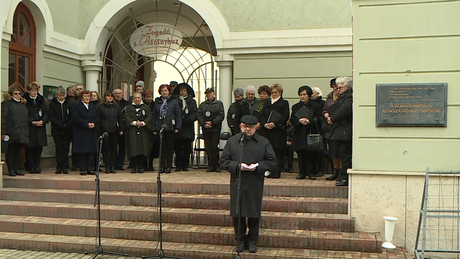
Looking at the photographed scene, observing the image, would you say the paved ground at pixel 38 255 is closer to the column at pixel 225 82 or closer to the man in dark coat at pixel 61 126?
the man in dark coat at pixel 61 126

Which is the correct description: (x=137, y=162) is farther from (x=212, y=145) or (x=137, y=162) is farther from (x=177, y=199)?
(x=177, y=199)

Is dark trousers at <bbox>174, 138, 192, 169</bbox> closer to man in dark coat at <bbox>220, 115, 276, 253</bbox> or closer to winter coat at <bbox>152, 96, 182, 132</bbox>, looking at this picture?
winter coat at <bbox>152, 96, 182, 132</bbox>

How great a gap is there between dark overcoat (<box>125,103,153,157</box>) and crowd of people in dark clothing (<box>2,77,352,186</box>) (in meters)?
0.02

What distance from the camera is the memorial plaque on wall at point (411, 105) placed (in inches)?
267

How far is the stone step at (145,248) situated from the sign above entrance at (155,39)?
21.7 feet

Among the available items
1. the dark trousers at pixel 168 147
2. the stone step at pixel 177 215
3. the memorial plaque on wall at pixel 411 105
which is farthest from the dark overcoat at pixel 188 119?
the memorial plaque on wall at pixel 411 105

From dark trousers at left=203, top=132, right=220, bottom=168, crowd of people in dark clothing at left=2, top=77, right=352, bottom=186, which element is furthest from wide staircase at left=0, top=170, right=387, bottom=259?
dark trousers at left=203, top=132, right=220, bottom=168

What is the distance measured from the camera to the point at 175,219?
755 centimetres

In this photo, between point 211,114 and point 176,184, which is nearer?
point 176,184

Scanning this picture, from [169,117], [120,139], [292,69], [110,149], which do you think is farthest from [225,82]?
[110,149]

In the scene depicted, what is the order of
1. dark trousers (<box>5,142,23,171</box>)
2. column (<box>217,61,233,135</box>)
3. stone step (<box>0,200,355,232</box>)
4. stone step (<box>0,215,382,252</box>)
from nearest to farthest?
stone step (<box>0,215,382,252</box>) < stone step (<box>0,200,355,232</box>) < dark trousers (<box>5,142,23,171</box>) < column (<box>217,61,233,135</box>)

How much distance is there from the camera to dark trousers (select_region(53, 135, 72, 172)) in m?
10.1

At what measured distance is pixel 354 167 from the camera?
23.6 feet

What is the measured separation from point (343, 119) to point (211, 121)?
318cm
